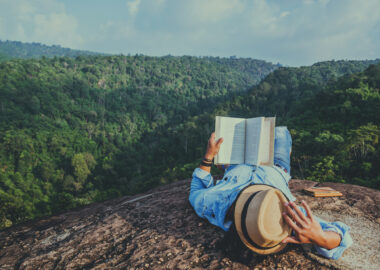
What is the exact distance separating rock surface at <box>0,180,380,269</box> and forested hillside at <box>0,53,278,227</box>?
13.6 feet

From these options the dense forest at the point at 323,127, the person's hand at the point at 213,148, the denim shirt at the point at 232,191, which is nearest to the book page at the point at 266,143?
the denim shirt at the point at 232,191

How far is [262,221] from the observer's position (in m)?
1.39

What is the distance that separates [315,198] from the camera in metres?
3.22

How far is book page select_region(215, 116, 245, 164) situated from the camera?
232cm

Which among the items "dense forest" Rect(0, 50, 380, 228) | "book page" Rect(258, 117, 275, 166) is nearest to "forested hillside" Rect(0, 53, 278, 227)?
"dense forest" Rect(0, 50, 380, 228)

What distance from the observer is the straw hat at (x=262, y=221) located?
4.59ft

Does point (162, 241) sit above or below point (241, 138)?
below

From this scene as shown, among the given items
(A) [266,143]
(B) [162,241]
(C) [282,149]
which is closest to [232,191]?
(A) [266,143]

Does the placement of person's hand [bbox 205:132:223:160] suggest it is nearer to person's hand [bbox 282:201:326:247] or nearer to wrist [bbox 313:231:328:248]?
person's hand [bbox 282:201:326:247]

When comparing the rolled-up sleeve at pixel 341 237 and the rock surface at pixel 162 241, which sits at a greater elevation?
the rolled-up sleeve at pixel 341 237

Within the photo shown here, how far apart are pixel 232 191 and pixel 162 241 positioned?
3.24ft

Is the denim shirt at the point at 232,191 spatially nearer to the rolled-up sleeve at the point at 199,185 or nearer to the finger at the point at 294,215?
the rolled-up sleeve at the point at 199,185

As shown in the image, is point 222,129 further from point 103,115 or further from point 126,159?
point 103,115

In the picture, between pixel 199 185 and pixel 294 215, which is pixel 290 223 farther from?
pixel 199 185
